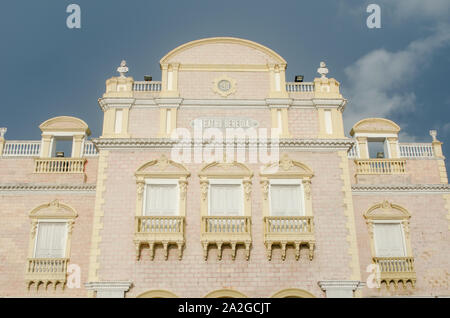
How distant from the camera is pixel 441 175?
27328mm

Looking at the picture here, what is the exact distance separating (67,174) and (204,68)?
9383 mm

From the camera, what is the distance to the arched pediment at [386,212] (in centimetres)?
2581

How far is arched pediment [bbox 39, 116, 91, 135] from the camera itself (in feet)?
91.7

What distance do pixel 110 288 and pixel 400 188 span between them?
1566 centimetres

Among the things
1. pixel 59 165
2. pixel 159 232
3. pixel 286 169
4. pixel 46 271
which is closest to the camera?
pixel 159 232

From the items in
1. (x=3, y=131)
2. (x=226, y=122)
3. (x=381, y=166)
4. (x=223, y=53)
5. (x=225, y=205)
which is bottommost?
(x=225, y=205)

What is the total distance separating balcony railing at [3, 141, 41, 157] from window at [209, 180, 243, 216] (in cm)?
1083

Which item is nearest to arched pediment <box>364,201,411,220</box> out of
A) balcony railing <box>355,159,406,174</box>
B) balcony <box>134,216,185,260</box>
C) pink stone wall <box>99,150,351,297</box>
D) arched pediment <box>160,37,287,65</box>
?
balcony railing <box>355,159,406,174</box>

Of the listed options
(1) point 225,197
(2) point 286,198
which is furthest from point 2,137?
(2) point 286,198

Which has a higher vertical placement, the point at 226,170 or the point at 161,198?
the point at 226,170

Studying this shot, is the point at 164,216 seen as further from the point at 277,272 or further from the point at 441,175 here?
the point at 441,175

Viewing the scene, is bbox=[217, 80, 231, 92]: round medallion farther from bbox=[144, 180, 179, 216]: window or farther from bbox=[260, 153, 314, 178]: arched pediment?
bbox=[144, 180, 179, 216]: window

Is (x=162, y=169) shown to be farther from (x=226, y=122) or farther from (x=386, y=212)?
(x=386, y=212)

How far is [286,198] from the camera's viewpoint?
77.4 ft
